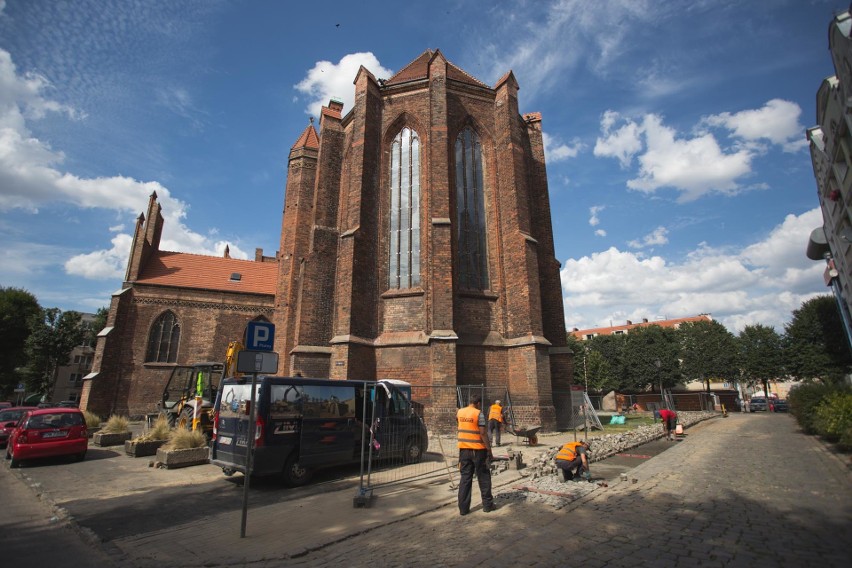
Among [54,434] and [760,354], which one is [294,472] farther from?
[760,354]

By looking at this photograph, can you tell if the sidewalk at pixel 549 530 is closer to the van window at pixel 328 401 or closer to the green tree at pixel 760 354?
the van window at pixel 328 401

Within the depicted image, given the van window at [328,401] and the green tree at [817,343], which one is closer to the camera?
the van window at [328,401]

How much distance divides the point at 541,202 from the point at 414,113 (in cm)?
719

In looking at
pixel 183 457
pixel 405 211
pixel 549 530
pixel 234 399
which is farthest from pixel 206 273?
pixel 549 530

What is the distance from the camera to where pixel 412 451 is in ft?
32.1

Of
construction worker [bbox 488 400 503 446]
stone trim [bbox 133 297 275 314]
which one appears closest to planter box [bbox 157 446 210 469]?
construction worker [bbox 488 400 503 446]

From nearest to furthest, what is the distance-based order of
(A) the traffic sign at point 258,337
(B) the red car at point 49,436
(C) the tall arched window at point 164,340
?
(A) the traffic sign at point 258,337 < (B) the red car at point 49,436 < (C) the tall arched window at point 164,340

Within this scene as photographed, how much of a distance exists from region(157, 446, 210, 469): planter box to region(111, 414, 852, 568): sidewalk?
463 cm

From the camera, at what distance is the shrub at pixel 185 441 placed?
10.1m

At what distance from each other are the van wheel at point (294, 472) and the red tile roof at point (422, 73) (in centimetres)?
1656

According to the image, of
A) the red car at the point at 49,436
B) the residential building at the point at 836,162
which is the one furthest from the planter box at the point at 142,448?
the residential building at the point at 836,162

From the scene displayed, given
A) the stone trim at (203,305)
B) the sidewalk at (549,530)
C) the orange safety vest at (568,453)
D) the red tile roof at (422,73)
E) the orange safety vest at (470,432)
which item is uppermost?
the red tile roof at (422,73)

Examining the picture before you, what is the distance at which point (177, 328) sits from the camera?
1006 inches

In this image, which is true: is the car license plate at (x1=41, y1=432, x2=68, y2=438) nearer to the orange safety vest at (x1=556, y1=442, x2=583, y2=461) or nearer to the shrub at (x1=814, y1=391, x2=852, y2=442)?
the orange safety vest at (x1=556, y1=442, x2=583, y2=461)
